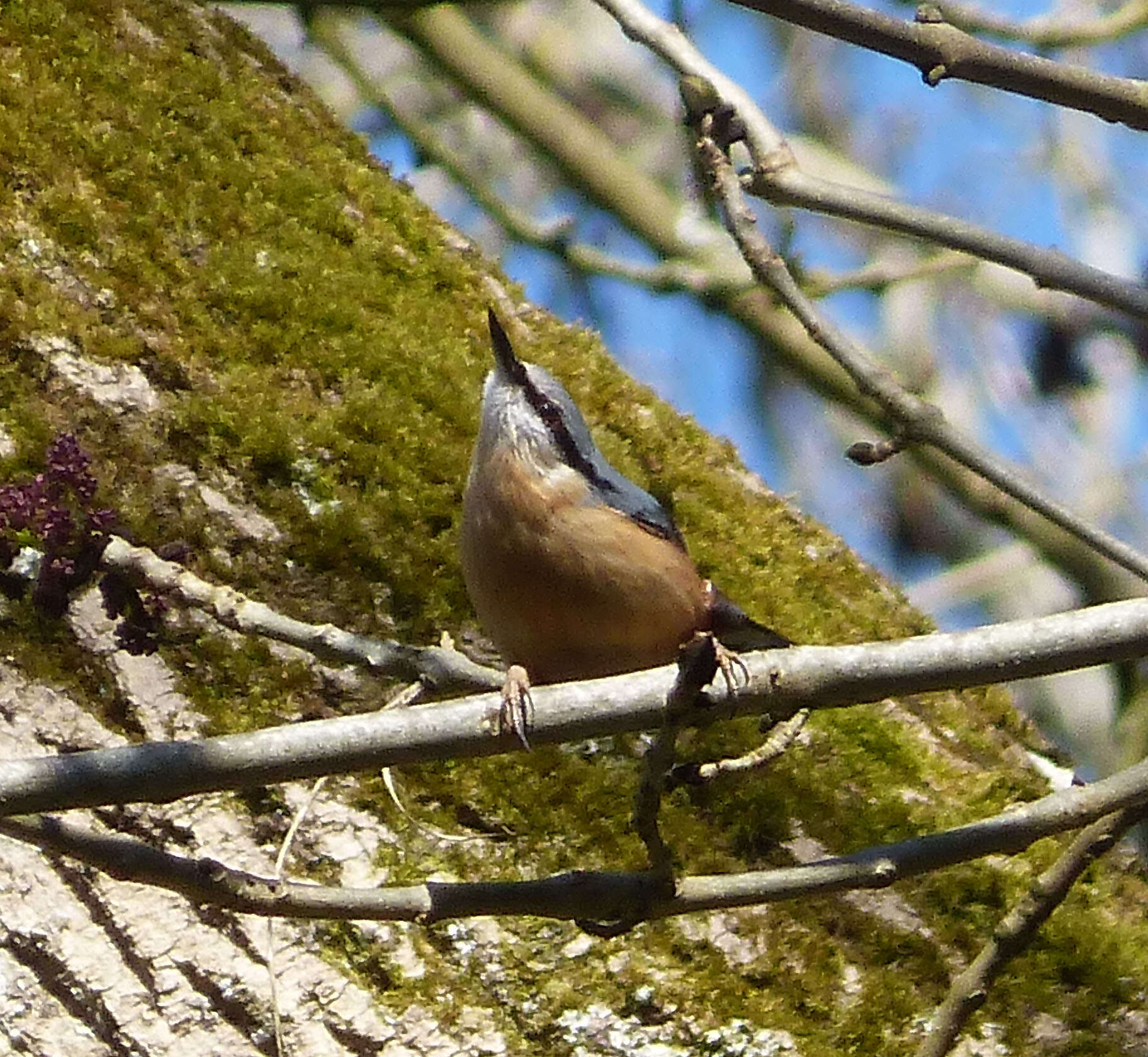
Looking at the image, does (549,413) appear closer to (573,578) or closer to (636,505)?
(636,505)

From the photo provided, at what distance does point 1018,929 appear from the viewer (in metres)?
2.29

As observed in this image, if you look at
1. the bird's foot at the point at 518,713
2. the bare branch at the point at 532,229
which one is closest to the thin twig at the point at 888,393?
the bird's foot at the point at 518,713

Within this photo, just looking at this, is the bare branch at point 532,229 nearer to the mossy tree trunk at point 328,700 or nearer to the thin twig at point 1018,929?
the mossy tree trunk at point 328,700

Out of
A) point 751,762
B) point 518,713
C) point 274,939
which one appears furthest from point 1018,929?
point 274,939

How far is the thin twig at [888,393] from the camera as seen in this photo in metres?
2.54

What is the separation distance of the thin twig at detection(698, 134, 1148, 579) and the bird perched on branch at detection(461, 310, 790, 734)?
1.45 ft

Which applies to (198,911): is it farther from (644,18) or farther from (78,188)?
(644,18)

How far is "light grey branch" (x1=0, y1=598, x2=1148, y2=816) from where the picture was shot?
1664mm

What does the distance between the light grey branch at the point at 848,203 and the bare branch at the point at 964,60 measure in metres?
0.35

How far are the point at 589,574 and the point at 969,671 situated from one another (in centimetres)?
93

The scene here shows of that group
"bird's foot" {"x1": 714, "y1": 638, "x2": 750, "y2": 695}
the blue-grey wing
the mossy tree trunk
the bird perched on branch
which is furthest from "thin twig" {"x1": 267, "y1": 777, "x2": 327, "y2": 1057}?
the blue-grey wing

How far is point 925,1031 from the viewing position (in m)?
2.37

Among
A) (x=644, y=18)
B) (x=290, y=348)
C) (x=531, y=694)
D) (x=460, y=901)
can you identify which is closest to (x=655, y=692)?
(x=531, y=694)

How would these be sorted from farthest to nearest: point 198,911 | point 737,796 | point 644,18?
point 644,18, point 737,796, point 198,911
